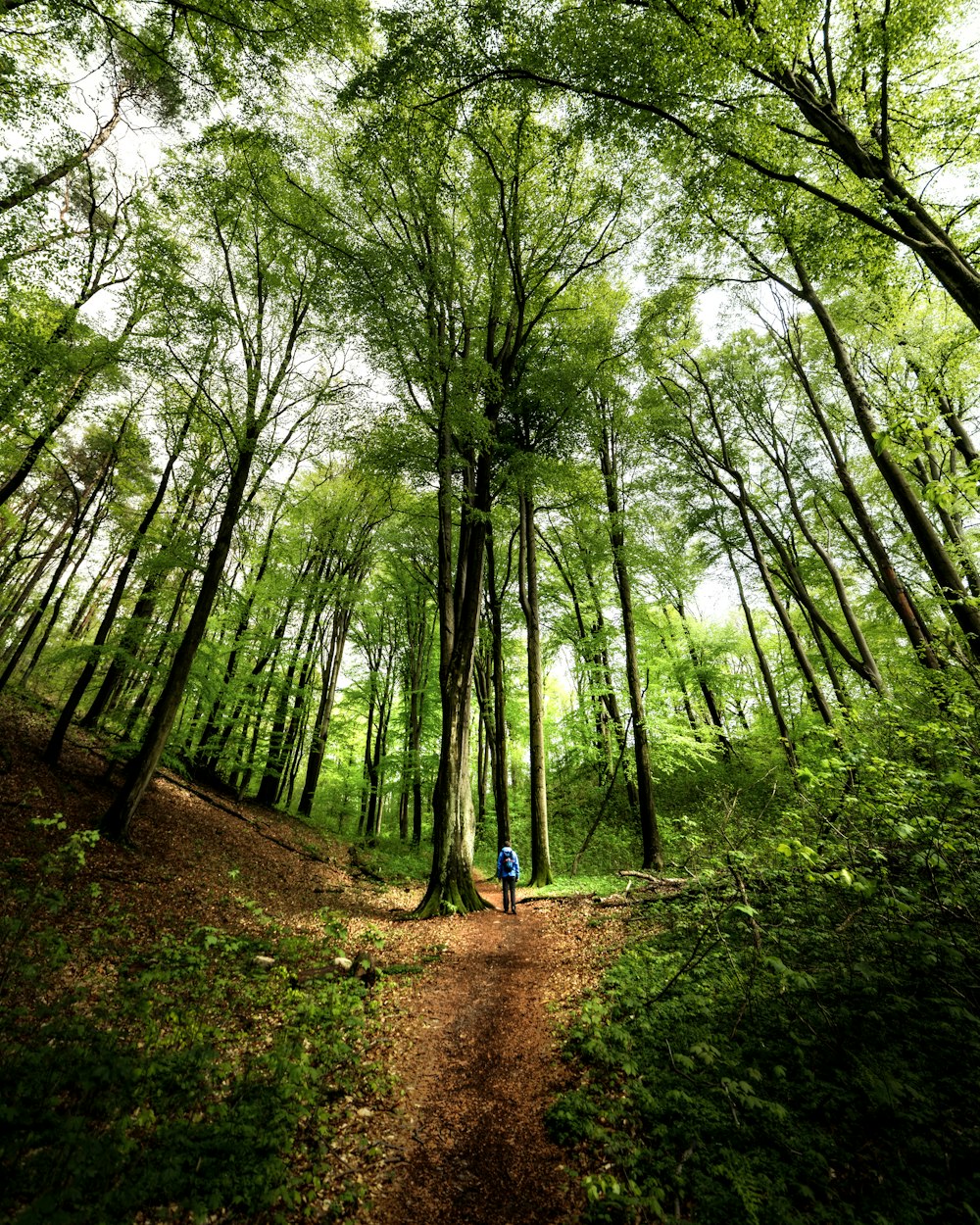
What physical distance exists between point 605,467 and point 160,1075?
1408 cm

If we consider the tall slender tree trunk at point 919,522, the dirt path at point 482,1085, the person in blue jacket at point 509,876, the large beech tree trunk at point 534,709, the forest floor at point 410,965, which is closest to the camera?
the dirt path at point 482,1085

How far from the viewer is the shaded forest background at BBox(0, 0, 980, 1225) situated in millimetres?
3635

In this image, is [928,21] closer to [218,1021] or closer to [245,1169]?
[245,1169]

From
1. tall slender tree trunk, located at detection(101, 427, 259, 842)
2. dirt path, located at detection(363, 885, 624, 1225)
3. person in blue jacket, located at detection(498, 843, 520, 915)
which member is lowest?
dirt path, located at detection(363, 885, 624, 1225)

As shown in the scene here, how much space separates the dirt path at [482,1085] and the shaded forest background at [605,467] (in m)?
0.43

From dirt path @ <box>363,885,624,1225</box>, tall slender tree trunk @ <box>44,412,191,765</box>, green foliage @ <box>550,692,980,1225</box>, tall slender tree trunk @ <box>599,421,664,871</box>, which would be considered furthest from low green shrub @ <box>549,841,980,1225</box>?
tall slender tree trunk @ <box>44,412,191,765</box>

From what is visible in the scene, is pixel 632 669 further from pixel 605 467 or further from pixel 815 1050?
pixel 815 1050

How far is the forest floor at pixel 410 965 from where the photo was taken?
9.85 feet

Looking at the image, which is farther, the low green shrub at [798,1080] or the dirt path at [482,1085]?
the dirt path at [482,1085]

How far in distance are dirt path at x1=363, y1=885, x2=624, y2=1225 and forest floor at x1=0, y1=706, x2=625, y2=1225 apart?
0.04ft

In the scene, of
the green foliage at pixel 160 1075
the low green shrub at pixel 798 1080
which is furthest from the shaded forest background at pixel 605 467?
the green foliage at pixel 160 1075

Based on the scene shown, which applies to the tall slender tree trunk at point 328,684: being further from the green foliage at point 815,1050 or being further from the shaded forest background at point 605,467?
the green foliage at point 815,1050

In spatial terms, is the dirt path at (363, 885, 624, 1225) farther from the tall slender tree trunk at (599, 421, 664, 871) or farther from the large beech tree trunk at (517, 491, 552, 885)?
the tall slender tree trunk at (599, 421, 664, 871)

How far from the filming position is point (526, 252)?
11.5m
